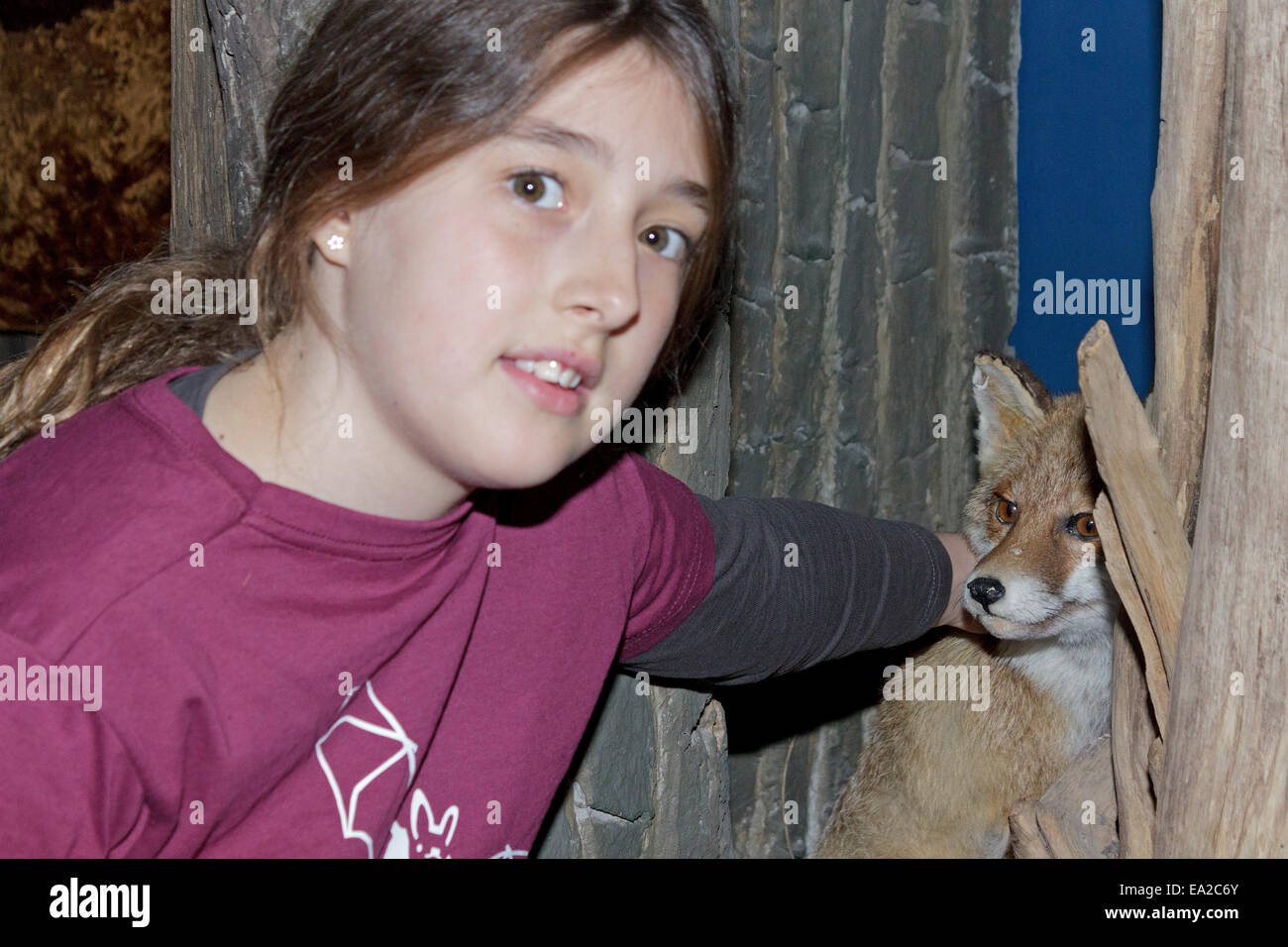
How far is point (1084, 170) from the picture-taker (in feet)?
9.77

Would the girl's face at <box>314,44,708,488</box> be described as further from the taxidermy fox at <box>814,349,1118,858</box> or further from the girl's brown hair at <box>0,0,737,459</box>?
the taxidermy fox at <box>814,349,1118,858</box>

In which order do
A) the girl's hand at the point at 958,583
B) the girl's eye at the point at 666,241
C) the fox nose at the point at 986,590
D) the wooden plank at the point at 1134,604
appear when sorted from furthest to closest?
the girl's hand at the point at 958,583 < the fox nose at the point at 986,590 < the wooden plank at the point at 1134,604 < the girl's eye at the point at 666,241

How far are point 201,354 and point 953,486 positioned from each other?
245cm

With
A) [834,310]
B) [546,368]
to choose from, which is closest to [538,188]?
[546,368]

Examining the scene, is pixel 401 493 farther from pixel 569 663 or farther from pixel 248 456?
pixel 569 663

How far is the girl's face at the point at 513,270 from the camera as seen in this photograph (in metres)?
1.32

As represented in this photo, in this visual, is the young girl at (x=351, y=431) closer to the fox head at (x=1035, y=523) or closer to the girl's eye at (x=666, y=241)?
the girl's eye at (x=666, y=241)

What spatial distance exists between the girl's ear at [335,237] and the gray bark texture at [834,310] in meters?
1.10

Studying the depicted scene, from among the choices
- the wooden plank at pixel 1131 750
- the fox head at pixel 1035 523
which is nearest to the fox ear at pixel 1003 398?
the fox head at pixel 1035 523

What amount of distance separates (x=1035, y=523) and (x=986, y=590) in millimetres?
271

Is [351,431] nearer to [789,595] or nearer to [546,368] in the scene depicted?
[546,368]

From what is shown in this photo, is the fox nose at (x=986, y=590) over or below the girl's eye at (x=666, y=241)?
below

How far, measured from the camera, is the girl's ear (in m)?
1.41
